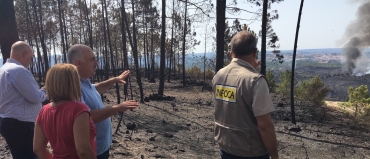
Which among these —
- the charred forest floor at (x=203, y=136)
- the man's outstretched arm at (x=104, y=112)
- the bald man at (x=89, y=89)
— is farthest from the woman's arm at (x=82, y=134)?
the charred forest floor at (x=203, y=136)

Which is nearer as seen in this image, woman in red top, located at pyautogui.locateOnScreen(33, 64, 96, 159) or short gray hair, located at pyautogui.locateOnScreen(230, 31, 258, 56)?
woman in red top, located at pyautogui.locateOnScreen(33, 64, 96, 159)

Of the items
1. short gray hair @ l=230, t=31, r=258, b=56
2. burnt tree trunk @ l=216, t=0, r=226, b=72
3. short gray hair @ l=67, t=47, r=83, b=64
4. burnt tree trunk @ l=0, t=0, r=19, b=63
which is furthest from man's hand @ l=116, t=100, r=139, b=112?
burnt tree trunk @ l=216, t=0, r=226, b=72

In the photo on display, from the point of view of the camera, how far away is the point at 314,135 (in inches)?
348

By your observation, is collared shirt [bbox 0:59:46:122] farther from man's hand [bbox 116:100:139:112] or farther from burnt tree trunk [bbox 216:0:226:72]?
burnt tree trunk [bbox 216:0:226:72]

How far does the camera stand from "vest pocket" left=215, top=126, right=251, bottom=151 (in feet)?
8.11

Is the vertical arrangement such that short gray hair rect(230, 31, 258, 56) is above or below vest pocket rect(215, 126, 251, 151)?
above

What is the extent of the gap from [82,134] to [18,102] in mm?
1558

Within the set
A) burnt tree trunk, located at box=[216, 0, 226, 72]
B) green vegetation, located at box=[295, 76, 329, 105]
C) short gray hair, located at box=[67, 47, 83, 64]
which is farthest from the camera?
green vegetation, located at box=[295, 76, 329, 105]

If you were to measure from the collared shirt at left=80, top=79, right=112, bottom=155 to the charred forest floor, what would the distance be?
3313 millimetres

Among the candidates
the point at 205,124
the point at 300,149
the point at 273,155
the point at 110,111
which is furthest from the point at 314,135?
the point at 110,111

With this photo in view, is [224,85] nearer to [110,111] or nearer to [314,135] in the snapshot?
[110,111]

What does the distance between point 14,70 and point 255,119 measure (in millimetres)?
2449

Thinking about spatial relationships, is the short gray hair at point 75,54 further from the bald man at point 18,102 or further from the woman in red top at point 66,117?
the bald man at point 18,102

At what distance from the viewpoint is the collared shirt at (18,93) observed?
303cm
